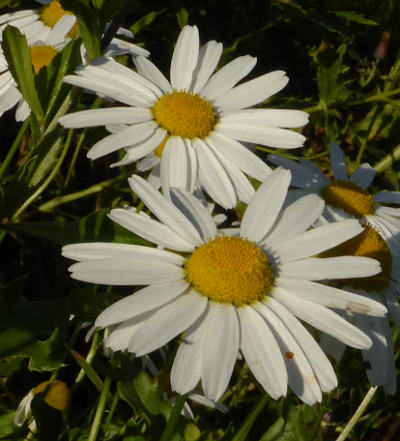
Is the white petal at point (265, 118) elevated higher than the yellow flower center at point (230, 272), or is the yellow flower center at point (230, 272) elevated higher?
the white petal at point (265, 118)

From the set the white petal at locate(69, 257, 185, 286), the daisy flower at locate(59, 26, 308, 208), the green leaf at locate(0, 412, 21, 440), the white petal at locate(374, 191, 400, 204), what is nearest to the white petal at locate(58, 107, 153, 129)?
the daisy flower at locate(59, 26, 308, 208)

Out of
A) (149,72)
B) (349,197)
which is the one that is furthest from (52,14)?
(349,197)

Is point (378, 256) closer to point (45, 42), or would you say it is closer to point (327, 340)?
point (327, 340)

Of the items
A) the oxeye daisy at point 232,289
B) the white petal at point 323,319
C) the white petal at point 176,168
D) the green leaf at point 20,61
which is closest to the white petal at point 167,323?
the oxeye daisy at point 232,289

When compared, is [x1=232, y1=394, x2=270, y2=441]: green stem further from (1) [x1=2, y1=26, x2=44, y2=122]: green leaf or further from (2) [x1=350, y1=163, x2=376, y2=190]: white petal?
(2) [x1=350, y1=163, x2=376, y2=190]: white petal

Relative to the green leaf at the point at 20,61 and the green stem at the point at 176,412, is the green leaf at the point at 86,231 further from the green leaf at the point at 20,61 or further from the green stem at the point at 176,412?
the green stem at the point at 176,412
